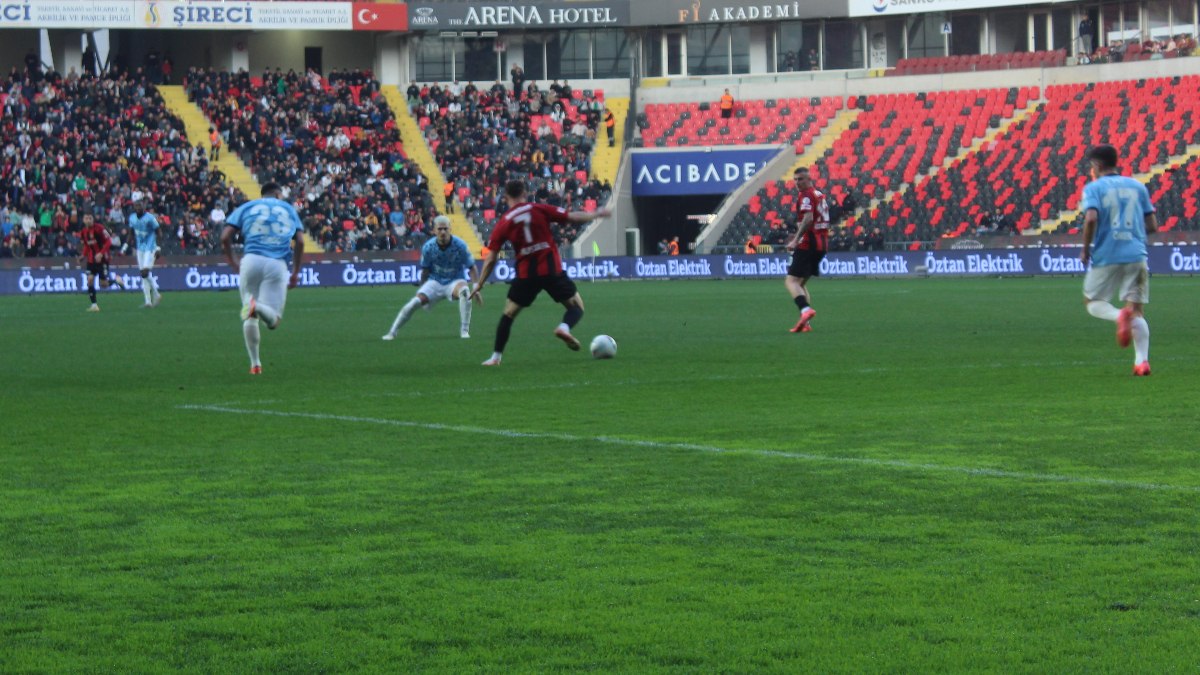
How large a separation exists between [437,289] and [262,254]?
586cm

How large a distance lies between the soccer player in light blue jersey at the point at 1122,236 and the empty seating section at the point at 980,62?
4689cm

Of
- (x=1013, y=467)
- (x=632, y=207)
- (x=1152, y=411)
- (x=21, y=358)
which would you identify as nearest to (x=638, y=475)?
(x=1013, y=467)

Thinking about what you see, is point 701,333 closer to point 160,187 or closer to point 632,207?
point 160,187

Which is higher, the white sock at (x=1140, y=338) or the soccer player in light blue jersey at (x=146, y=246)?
the soccer player in light blue jersey at (x=146, y=246)

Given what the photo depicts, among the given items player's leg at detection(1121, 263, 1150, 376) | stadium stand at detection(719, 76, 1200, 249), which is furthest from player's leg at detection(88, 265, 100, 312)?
stadium stand at detection(719, 76, 1200, 249)

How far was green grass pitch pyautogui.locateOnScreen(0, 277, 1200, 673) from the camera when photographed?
552 cm

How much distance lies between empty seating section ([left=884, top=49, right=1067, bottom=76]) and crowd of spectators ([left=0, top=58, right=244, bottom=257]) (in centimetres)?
2315

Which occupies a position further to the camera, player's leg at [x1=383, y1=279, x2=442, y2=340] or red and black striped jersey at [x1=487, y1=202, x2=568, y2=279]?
player's leg at [x1=383, y1=279, x2=442, y2=340]

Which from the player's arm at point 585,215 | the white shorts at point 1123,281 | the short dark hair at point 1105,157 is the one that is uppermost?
the short dark hair at point 1105,157

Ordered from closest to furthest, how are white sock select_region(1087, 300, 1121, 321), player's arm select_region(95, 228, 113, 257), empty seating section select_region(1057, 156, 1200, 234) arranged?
white sock select_region(1087, 300, 1121, 321) < player's arm select_region(95, 228, 113, 257) < empty seating section select_region(1057, 156, 1200, 234)

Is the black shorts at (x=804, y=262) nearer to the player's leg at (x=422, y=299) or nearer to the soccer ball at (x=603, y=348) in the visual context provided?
the player's leg at (x=422, y=299)

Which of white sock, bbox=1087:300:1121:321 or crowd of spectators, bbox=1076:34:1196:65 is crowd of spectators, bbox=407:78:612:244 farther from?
white sock, bbox=1087:300:1121:321

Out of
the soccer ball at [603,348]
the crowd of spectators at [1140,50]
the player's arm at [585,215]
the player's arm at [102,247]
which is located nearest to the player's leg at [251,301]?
the player's arm at [585,215]

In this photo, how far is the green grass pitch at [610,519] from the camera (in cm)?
552
